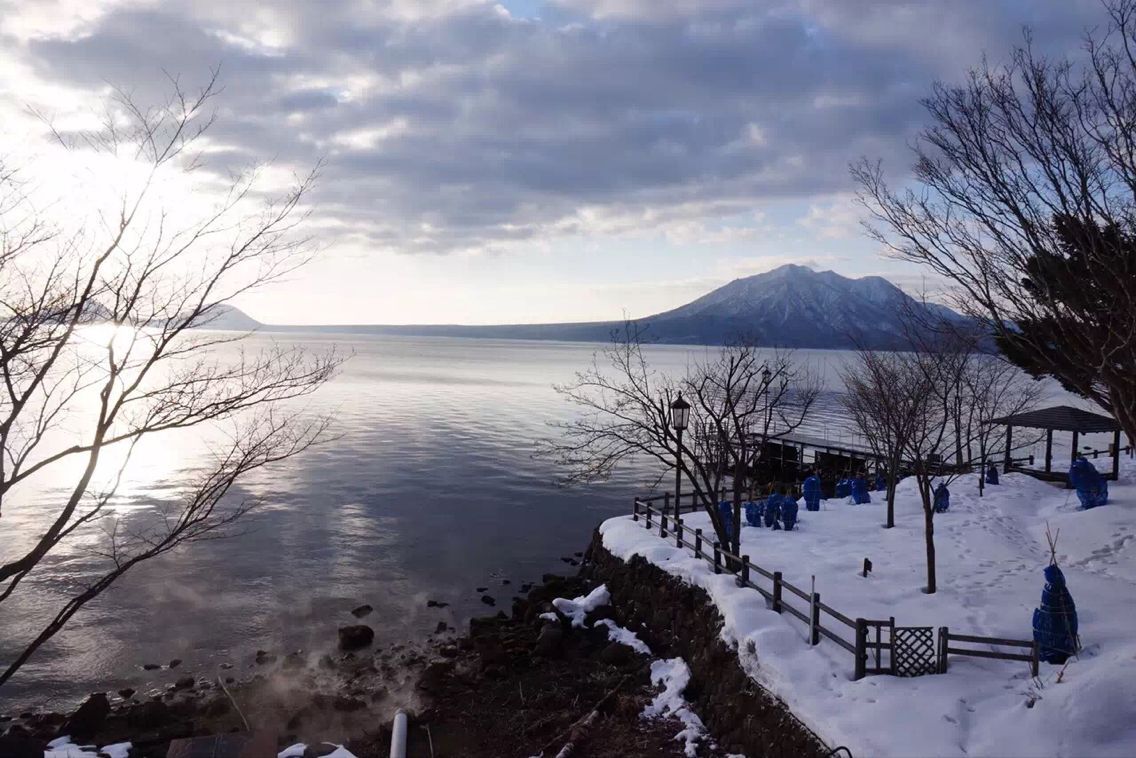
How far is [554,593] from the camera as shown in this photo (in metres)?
20.5

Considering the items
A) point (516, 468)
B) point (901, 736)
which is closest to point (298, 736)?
point (901, 736)

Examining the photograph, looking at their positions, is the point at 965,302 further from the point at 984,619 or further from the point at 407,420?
the point at 407,420

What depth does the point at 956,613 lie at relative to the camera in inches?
470

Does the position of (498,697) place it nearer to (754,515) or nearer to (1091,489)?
(754,515)

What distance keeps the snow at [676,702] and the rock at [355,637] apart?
27.7 feet

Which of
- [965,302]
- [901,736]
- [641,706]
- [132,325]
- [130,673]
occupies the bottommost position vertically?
[130,673]

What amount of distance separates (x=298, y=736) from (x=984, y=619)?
13495 mm

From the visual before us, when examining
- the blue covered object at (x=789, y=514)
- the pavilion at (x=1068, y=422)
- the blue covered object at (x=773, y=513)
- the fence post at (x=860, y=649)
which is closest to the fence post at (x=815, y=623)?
the fence post at (x=860, y=649)

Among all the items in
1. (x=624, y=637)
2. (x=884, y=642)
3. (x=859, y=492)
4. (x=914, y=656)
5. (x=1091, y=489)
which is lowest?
(x=624, y=637)

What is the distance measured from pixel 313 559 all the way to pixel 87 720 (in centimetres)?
1109

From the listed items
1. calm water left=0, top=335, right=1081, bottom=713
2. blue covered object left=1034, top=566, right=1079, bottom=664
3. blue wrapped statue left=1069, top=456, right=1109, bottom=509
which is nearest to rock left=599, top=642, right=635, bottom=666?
calm water left=0, top=335, right=1081, bottom=713

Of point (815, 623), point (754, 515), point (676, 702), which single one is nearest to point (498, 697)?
point (676, 702)

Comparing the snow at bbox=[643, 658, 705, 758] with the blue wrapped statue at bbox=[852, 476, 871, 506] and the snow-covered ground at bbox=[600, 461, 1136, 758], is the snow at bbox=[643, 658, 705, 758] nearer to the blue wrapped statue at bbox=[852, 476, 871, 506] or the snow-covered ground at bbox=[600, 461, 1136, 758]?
the snow-covered ground at bbox=[600, 461, 1136, 758]

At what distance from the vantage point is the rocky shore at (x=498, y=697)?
443 inches
